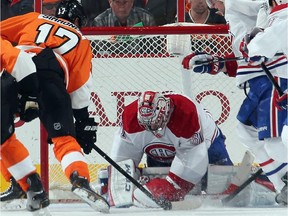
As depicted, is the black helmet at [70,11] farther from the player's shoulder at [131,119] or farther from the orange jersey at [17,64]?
the orange jersey at [17,64]

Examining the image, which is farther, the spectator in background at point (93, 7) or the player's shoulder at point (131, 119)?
the spectator in background at point (93, 7)

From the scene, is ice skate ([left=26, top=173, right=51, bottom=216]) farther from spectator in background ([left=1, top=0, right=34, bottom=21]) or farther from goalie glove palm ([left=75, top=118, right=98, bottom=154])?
spectator in background ([left=1, top=0, right=34, bottom=21])

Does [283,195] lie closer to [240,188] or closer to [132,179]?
[240,188]

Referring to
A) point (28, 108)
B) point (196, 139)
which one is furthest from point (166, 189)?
point (28, 108)

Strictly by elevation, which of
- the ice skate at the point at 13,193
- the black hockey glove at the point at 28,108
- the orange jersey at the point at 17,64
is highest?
the orange jersey at the point at 17,64

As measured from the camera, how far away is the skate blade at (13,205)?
15.9 feet

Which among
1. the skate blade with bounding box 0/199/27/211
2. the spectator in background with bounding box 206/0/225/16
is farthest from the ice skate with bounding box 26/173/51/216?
the spectator in background with bounding box 206/0/225/16

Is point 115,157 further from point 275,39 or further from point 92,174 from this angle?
point 275,39

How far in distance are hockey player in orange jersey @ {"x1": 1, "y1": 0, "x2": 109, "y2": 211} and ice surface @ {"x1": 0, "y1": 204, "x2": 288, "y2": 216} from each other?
22cm

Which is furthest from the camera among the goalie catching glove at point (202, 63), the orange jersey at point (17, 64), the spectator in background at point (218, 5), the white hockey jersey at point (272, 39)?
the spectator in background at point (218, 5)

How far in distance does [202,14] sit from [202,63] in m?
0.66

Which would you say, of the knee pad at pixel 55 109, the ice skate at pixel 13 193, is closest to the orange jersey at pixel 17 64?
the knee pad at pixel 55 109

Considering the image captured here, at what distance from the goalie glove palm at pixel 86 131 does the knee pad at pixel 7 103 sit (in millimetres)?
641

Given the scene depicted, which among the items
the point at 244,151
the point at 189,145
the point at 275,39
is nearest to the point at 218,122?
the point at 244,151
